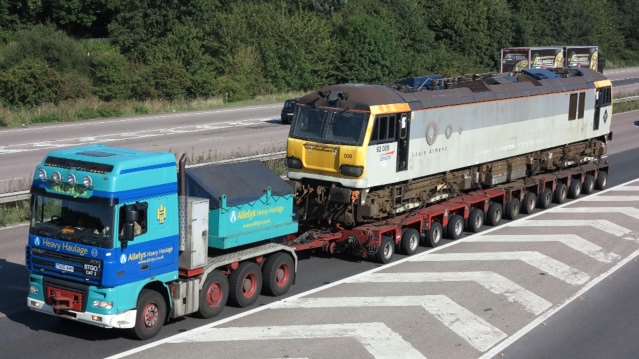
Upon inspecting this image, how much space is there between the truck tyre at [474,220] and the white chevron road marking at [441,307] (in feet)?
20.4

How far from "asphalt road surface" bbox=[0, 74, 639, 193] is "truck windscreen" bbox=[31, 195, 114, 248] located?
12189 mm

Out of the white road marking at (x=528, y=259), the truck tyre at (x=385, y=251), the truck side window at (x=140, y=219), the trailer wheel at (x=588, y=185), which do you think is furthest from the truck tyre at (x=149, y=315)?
the trailer wheel at (x=588, y=185)

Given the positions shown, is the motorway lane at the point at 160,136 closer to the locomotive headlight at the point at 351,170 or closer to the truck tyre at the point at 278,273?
the locomotive headlight at the point at 351,170

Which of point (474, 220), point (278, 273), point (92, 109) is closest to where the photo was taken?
point (278, 273)

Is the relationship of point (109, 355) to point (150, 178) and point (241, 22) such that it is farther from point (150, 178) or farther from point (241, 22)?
point (241, 22)

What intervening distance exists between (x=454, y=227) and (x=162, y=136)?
796 inches

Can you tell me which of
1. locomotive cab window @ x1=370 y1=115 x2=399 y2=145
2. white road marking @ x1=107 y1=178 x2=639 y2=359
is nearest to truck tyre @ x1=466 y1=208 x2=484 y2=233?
white road marking @ x1=107 y1=178 x2=639 y2=359

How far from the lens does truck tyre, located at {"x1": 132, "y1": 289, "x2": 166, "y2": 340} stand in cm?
1346

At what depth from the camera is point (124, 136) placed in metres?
38.4

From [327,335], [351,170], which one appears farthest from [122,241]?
[351,170]

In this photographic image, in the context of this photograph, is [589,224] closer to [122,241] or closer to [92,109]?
[122,241]

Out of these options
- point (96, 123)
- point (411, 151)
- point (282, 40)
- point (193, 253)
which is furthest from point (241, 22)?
point (193, 253)

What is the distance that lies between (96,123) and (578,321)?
107 feet

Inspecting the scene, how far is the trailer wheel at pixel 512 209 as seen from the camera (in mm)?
24312
